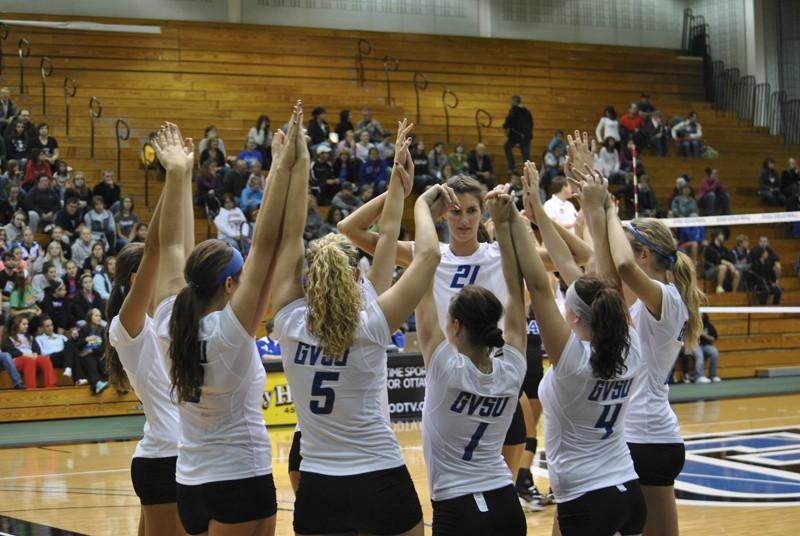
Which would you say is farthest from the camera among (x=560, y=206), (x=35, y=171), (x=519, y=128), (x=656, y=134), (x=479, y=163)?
(x=656, y=134)

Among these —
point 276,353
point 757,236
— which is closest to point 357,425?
point 276,353

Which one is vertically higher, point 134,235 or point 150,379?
point 134,235

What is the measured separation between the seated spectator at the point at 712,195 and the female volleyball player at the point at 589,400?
19109 millimetres

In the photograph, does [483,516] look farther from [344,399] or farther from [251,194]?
[251,194]

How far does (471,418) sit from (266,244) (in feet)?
3.15

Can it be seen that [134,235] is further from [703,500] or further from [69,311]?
[703,500]

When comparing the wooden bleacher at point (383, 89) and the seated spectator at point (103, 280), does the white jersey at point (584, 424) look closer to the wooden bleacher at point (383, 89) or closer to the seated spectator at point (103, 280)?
the seated spectator at point (103, 280)

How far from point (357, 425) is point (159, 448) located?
115cm

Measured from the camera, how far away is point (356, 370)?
366cm

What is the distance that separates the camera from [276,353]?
1377cm

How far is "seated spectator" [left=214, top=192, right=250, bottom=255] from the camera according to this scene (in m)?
17.2

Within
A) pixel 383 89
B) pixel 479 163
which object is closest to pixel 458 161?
pixel 479 163

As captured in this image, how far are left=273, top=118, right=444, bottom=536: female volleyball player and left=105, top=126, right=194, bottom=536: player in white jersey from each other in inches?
26.3

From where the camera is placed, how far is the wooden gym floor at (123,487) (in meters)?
7.32
